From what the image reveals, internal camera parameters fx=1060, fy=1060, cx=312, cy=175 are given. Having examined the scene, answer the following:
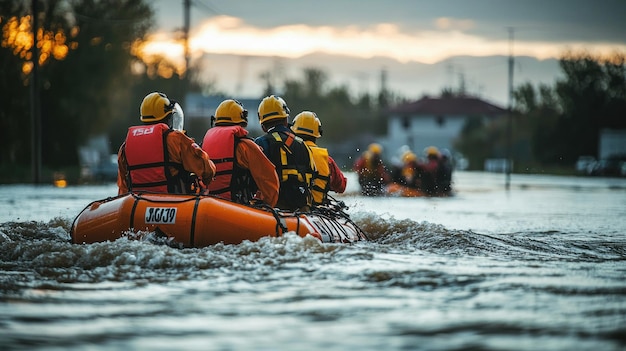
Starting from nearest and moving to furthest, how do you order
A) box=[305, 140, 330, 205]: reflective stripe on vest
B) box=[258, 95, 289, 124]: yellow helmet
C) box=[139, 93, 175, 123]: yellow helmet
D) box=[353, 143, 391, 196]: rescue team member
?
box=[139, 93, 175, 123]: yellow helmet < box=[258, 95, 289, 124]: yellow helmet < box=[305, 140, 330, 205]: reflective stripe on vest < box=[353, 143, 391, 196]: rescue team member

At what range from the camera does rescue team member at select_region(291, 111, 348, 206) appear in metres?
13.2

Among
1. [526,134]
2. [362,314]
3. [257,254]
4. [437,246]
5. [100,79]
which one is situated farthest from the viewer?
[526,134]

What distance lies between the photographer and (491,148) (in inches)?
3433

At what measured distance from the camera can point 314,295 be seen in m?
8.73

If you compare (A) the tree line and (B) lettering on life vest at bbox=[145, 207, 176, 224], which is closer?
(B) lettering on life vest at bbox=[145, 207, 176, 224]

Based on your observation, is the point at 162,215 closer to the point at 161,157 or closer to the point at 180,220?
the point at 180,220

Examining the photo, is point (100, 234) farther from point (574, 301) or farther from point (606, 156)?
point (606, 156)

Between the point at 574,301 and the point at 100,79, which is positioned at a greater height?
the point at 100,79

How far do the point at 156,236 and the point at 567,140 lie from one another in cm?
6782

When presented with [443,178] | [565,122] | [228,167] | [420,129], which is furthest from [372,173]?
[420,129]

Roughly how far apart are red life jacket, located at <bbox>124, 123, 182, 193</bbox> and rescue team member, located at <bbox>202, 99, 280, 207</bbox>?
0.73m

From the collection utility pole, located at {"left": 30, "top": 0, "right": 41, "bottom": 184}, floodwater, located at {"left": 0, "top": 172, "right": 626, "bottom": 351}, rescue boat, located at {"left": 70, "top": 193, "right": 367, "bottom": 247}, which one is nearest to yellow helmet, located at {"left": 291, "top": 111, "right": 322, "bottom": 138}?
floodwater, located at {"left": 0, "top": 172, "right": 626, "bottom": 351}

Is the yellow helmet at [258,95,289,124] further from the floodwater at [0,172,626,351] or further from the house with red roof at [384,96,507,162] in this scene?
the house with red roof at [384,96,507,162]

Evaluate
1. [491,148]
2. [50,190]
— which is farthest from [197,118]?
[50,190]
